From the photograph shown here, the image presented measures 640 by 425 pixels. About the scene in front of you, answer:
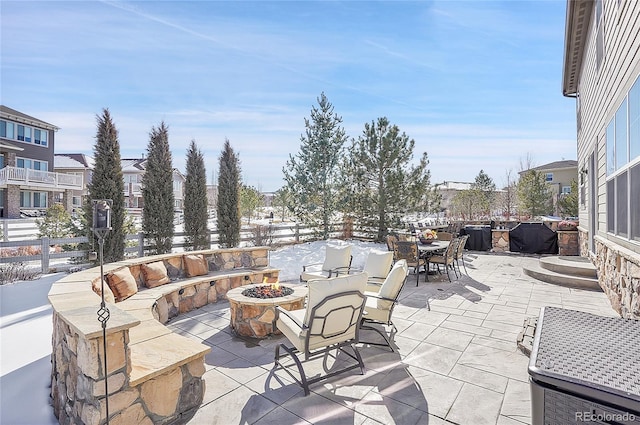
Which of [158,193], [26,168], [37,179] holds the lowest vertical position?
[158,193]

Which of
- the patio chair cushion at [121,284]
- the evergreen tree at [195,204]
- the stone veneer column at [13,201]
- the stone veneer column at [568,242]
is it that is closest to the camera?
the patio chair cushion at [121,284]

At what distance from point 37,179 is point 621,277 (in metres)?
26.5

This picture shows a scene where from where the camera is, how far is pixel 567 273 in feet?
23.2

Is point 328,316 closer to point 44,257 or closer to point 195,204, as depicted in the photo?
point 44,257

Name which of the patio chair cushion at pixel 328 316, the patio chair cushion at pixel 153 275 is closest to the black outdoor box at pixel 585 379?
the patio chair cushion at pixel 328 316

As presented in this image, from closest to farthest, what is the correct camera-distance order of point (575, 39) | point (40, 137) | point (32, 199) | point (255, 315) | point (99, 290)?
1. point (99, 290)
2. point (255, 315)
3. point (575, 39)
4. point (40, 137)
5. point (32, 199)

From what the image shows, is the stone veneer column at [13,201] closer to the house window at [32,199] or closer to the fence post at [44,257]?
the house window at [32,199]

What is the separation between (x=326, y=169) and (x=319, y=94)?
301 cm

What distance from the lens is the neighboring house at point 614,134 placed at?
11.6ft

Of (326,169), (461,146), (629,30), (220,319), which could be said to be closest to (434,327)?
(220,319)

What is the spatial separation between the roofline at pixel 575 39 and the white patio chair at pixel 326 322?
7.76 metres

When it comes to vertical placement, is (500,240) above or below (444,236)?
below

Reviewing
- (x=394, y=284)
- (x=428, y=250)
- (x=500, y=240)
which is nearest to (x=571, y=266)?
(x=428, y=250)

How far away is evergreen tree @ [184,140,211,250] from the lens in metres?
9.80
